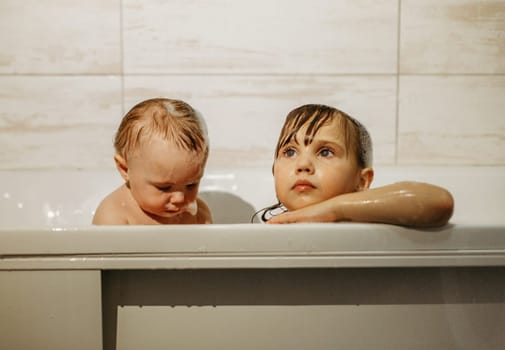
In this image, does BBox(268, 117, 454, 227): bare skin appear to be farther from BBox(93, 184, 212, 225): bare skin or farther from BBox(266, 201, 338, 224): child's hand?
BBox(93, 184, 212, 225): bare skin

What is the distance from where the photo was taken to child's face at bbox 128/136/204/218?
1.00 m

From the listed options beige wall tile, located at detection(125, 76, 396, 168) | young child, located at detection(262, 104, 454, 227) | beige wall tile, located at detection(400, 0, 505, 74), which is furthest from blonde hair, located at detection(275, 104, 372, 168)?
beige wall tile, located at detection(400, 0, 505, 74)

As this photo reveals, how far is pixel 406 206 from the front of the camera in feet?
2.53

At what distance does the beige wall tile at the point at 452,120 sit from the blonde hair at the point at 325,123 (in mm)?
669

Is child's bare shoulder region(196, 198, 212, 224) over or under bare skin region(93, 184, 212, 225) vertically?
under

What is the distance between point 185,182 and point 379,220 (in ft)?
1.27

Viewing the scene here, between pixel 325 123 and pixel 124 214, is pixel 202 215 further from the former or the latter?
pixel 325 123

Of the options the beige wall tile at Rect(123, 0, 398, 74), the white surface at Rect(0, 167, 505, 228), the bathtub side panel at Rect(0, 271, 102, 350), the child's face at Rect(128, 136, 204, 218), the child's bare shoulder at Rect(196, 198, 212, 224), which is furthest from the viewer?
the beige wall tile at Rect(123, 0, 398, 74)

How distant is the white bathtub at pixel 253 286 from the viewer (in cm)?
75

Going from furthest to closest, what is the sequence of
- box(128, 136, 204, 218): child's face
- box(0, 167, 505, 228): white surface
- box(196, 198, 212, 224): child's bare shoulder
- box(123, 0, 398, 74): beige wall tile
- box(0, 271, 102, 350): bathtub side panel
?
box(123, 0, 398, 74): beige wall tile → box(0, 167, 505, 228): white surface → box(196, 198, 212, 224): child's bare shoulder → box(128, 136, 204, 218): child's face → box(0, 271, 102, 350): bathtub side panel

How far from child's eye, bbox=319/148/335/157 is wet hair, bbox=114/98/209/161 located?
22cm

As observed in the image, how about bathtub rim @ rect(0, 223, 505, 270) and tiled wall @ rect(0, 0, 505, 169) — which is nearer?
bathtub rim @ rect(0, 223, 505, 270)

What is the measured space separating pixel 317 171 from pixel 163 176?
28 centimetres

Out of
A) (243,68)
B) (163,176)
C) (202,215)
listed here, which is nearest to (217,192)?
(202,215)
